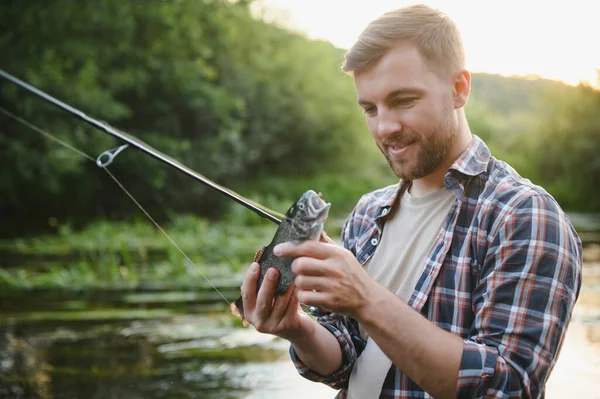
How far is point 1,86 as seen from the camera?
1588 centimetres

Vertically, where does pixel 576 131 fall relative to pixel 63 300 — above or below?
above

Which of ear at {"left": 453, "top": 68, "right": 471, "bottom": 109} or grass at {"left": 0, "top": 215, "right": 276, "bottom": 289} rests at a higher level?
ear at {"left": 453, "top": 68, "right": 471, "bottom": 109}

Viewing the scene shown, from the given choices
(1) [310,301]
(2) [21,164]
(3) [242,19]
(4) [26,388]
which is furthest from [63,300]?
(3) [242,19]

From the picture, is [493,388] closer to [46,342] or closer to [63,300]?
[46,342]

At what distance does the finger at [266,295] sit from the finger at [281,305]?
13 mm

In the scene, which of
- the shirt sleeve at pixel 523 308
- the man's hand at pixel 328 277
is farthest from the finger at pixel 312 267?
the shirt sleeve at pixel 523 308

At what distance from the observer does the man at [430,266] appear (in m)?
1.64

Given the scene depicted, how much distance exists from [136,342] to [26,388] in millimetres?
1461

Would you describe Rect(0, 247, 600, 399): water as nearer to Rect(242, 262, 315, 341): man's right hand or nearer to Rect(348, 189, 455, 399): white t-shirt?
Rect(348, 189, 455, 399): white t-shirt

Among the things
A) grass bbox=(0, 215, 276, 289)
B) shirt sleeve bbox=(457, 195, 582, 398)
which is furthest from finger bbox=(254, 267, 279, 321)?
grass bbox=(0, 215, 276, 289)

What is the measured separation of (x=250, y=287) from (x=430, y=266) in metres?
0.46

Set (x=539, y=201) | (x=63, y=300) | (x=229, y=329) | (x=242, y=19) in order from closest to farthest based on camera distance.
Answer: (x=539, y=201) → (x=229, y=329) → (x=63, y=300) → (x=242, y=19)

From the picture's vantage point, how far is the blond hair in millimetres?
1929

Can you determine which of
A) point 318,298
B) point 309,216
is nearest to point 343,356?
point 318,298
